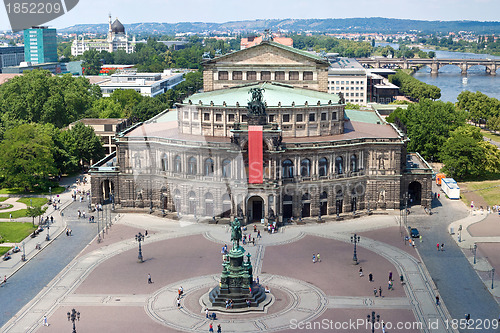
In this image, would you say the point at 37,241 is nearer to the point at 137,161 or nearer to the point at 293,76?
the point at 137,161

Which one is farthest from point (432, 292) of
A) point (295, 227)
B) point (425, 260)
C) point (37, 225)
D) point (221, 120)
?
point (37, 225)

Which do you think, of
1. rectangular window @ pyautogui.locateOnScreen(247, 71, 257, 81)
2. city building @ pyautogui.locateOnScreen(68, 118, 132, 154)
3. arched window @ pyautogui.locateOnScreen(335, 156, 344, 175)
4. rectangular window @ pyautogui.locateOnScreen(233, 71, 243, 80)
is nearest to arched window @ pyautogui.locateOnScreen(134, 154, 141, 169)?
rectangular window @ pyautogui.locateOnScreen(233, 71, 243, 80)

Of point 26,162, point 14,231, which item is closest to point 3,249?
point 14,231

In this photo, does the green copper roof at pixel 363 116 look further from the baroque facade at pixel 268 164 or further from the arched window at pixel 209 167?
the arched window at pixel 209 167

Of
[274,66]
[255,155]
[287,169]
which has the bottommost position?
[287,169]

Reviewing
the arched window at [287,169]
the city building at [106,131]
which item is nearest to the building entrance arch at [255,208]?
the arched window at [287,169]
